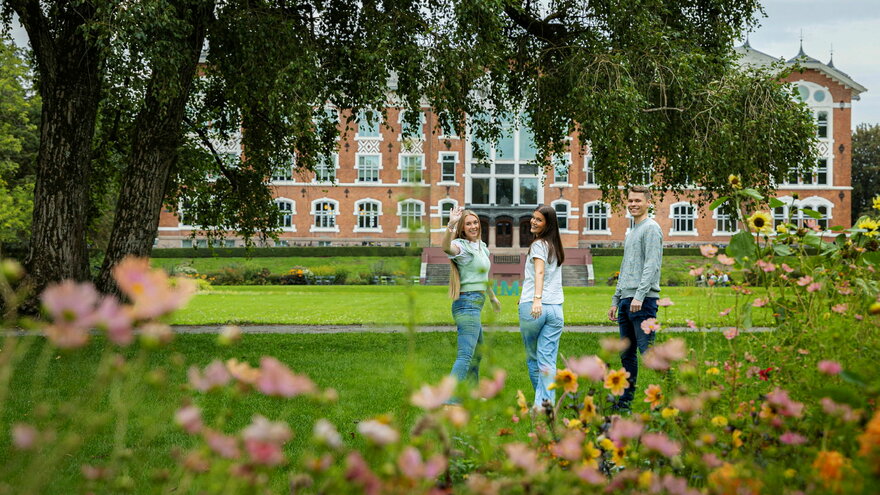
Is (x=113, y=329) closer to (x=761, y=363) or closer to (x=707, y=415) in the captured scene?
(x=707, y=415)

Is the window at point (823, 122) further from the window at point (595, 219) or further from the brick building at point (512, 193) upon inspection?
the window at point (595, 219)

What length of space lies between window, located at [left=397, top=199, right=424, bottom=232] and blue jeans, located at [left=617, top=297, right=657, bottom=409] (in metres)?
3.31

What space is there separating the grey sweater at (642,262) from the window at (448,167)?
114 ft

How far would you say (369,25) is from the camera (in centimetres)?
859

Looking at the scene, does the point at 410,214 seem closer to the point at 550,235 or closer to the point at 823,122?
the point at 550,235

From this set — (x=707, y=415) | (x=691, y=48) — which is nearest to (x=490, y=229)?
(x=691, y=48)

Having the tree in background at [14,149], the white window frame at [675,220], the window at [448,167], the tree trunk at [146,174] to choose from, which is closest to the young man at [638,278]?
the tree trunk at [146,174]

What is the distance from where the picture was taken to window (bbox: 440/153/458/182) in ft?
130

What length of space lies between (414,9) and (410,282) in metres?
8.25

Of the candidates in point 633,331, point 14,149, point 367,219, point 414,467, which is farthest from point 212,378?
point 367,219

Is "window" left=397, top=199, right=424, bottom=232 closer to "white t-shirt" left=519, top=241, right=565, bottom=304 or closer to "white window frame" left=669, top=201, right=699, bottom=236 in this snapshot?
→ "white t-shirt" left=519, top=241, right=565, bottom=304

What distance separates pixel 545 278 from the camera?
4871 millimetres

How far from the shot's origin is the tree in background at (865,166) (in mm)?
47969

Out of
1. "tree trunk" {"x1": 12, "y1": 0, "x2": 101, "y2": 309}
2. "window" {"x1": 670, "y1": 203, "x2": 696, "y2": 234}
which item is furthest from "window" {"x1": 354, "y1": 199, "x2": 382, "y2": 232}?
"tree trunk" {"x1": 12, "y1": 0, "x2": 101, "y2": 309}
